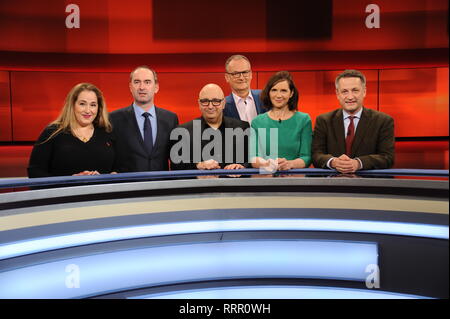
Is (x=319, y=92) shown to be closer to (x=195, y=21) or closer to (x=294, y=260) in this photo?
(x=195, y=21)

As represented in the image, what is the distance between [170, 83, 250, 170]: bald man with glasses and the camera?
6.97 ft

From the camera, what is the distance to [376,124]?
1.94 metres

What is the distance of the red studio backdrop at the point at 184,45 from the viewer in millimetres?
5707

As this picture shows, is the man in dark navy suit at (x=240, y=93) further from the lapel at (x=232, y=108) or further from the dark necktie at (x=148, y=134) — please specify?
the dark necktie at (x=148, y=134)

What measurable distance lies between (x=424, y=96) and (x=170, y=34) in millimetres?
Result: 4055

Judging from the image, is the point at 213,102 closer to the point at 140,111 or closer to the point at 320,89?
the point at 140,111

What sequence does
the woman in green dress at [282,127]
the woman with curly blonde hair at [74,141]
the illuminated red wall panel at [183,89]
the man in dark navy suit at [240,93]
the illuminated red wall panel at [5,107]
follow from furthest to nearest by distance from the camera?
the illuminated red wall panel at [183,89], the illuminated red wall panel at [5,107], the man in dark navy suit at [240,93], the woman in green dress at [282,127], the woman with curly blonde hair at [74,141]

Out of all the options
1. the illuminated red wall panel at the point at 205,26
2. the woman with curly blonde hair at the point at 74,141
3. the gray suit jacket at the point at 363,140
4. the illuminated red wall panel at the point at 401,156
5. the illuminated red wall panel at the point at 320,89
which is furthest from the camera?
the illuminated red wall panel at the point at 320,89

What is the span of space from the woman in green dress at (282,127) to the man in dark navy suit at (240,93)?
19.6 inches

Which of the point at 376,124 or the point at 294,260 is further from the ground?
the point at 376,124

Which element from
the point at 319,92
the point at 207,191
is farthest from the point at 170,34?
the point at 207,191

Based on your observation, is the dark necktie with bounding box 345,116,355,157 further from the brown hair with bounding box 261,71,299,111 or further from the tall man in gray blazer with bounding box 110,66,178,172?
the tall man in gray blazer with bounding box 110,66,178,172

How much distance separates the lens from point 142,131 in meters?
2.46

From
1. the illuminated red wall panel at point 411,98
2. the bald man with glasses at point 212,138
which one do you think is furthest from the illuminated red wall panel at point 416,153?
the bald man with glasses at point 212,138
